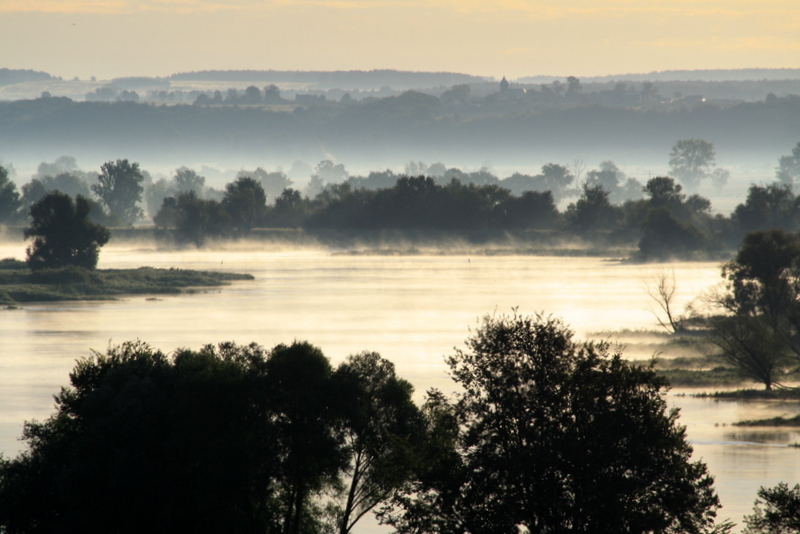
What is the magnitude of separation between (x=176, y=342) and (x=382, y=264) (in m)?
75.2

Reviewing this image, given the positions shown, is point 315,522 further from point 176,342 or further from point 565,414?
point 176,342

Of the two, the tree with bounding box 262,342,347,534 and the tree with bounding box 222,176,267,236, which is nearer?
the tree with bounding box 262,342,347,534

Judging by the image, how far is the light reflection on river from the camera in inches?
1607

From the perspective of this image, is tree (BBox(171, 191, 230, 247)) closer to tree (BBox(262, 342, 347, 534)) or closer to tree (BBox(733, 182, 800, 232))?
tree (BBox(733, 182, 800, 232))

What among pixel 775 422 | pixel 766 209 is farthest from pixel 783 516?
pixel 766 209

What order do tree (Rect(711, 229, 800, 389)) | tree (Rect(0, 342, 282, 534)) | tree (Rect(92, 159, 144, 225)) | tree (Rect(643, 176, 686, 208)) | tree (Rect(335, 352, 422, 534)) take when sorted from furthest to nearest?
tree (Rect(92, 159, 144, 225)) < tree (Rect(643, 176, 686, 208)) < tree (Rect(711, 229, 800, 389)) < tree (Rect(335, 352, 422, 534)) < tree (Rect(0, 342, 282, 534))

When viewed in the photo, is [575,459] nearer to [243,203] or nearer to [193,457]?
[193,457]

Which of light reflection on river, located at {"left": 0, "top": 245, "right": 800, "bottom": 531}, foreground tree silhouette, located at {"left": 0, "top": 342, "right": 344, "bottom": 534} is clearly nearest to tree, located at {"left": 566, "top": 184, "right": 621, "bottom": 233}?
light reflection on river, located at {"left": 0, "top": 245, "right": 800, "bottom": 531}

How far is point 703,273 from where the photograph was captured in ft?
380

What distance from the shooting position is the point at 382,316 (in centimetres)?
8494

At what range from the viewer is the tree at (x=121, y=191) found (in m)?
185

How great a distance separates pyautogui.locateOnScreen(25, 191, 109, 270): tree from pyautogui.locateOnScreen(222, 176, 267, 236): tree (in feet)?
158

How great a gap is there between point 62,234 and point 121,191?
87.5 m

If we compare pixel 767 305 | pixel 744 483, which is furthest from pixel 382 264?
pixel 744 483
